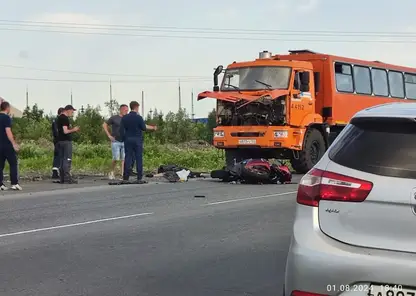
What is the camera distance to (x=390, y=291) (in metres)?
3.81

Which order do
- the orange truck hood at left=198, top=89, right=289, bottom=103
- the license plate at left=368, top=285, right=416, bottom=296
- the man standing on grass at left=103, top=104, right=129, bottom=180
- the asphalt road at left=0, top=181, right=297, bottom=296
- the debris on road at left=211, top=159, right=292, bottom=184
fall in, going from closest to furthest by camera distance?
the license plate at left=368, top=285, right=416, bottom=296 < the asphalt road at left=0, top=181, right=297, bottom=296 < the debris on road at left=211, top=159, right=292, bottom=184 < the man standing on grass at left=103, top=104, right=129, bottom=180 < the orange truck hood at left=198, top=89, right=289, bottom=103

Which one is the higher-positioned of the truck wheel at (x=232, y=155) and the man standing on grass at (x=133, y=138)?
the man standing on grass at (x=133, y=138)

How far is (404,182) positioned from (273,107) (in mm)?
15409

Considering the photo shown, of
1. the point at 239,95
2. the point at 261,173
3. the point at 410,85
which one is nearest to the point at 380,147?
the point at 261,173

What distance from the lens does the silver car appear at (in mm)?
3863

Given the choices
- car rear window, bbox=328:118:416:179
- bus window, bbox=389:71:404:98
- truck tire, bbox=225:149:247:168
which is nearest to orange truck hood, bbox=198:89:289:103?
truck tire, bbox=225:149:247:168

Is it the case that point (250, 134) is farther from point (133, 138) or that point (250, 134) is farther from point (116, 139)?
point (133, 138)

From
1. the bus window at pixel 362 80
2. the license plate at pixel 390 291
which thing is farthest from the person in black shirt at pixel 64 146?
the license plate at pixel 390 291

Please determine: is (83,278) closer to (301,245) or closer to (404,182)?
(301,245)

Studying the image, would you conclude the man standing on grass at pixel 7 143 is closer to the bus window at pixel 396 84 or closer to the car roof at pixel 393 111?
the car roof at pixel 393 111

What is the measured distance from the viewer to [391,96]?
24.1 m

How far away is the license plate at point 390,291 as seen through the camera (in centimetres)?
377

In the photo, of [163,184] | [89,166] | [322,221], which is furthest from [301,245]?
[89,166]
